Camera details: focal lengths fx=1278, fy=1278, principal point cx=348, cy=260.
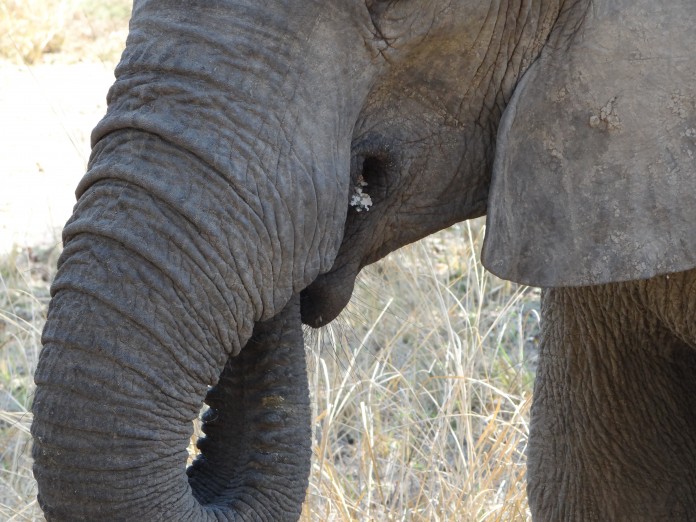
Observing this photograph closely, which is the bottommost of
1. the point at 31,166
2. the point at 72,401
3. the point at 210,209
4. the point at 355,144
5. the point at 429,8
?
the point at 72,401

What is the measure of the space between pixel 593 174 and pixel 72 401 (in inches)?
33.8

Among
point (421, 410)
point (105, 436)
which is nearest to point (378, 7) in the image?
point (105, 436)

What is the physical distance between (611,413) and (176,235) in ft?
4.48

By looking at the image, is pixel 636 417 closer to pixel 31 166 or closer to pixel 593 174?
pixel 593 174

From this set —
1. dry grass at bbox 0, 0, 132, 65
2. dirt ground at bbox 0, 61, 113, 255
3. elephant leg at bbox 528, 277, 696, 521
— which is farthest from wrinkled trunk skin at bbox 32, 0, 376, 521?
dry grass at bbox 0, 0, 132, 65

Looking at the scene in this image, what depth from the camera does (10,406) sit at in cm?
507

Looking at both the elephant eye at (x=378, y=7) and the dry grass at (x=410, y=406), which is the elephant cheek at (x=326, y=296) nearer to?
the dry grass at (x=410, y=406)

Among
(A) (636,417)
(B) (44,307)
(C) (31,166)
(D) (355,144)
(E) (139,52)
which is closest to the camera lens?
(E) (139,52)

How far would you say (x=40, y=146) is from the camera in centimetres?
746

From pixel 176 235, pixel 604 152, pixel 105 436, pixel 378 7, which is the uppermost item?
pixel 378 7

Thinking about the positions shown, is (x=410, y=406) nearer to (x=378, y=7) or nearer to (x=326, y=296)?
(x=326, y=296)

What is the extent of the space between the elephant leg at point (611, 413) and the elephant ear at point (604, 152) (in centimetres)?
58

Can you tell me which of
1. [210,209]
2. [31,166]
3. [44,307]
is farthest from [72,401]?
[31,166]

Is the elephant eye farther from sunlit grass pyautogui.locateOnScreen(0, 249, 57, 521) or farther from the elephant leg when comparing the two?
sunlit grass pyautogui.locateOnScreen(0, 249, 57, 521)
